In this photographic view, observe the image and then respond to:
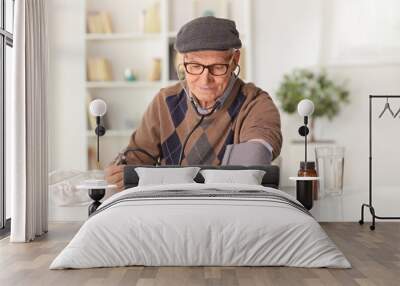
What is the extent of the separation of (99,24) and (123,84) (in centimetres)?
85

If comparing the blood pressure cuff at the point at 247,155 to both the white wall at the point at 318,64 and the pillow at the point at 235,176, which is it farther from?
the white wall at the point at 318,64

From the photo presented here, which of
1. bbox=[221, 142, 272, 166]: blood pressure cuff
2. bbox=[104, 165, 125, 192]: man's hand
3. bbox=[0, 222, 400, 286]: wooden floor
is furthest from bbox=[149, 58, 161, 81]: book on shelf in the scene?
bbox=[0, 222, 400, 286]: wooden floor

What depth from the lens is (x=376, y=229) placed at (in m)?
5.92

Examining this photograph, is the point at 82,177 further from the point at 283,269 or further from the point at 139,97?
the point at 283,269

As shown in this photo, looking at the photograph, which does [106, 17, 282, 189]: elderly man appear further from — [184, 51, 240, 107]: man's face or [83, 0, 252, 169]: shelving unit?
[83, 0, 252, 169]: shelving unit

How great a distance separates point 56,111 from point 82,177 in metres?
1.40

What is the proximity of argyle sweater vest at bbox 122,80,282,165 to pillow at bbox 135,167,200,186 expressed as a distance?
0.55 m

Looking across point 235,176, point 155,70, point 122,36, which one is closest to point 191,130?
point 235,176

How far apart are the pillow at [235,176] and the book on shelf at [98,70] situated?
365 cm

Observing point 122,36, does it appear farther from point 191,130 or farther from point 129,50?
point 191,130

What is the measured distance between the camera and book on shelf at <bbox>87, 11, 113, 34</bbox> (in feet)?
29.1

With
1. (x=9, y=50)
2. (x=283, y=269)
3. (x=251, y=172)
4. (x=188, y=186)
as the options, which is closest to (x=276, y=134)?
(x=251, y=172)

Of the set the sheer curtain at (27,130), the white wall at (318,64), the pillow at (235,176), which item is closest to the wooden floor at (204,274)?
the sheer curtain at (27,130)

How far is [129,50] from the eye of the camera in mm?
9023
